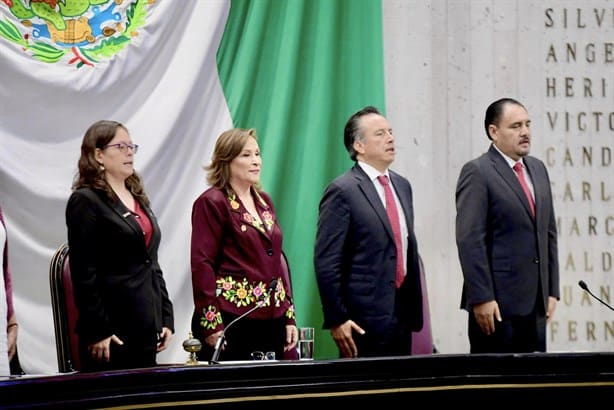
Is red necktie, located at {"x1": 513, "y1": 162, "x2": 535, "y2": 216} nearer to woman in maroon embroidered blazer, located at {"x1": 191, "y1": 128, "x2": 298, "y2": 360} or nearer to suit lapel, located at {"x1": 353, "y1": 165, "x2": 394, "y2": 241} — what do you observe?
suit lapel, located at {"x1": 353, "y1": 165, "x2": 394, "y2": 241}

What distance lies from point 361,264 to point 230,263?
0.47m

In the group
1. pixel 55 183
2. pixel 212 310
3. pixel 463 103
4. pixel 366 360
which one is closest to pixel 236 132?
pixel 212 310

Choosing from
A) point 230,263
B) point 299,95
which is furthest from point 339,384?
point 299,95

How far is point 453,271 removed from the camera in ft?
18.4

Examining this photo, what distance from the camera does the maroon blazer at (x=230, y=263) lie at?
394 cm

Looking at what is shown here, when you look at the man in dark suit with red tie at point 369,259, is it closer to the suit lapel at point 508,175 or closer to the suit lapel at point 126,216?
the suit lapel at point 508,175

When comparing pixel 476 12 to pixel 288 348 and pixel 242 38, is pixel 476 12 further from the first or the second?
pixel 288 348

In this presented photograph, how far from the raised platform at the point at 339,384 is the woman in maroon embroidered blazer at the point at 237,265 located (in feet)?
3.52

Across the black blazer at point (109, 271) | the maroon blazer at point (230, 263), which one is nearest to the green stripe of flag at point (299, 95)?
A: the maroon blazer at point (230, 263)

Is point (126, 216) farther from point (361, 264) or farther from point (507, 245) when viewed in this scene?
point (507, 245)

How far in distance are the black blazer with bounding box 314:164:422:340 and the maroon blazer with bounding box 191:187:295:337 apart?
18cm

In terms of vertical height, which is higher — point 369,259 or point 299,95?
point 299,95

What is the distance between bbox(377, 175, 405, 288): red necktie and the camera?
4.15 m

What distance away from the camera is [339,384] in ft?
9.23
